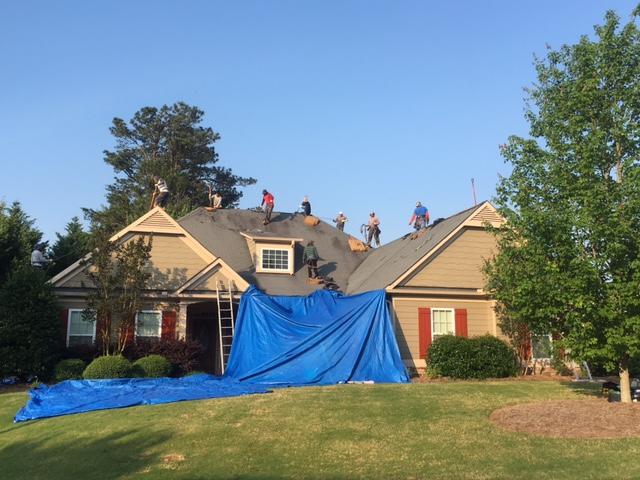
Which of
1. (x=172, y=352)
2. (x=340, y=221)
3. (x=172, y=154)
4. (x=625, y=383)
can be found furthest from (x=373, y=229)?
(x=172, y=154)

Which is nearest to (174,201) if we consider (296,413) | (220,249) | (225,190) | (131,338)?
(225,190)

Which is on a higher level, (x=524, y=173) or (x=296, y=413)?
(x=524, y=173)

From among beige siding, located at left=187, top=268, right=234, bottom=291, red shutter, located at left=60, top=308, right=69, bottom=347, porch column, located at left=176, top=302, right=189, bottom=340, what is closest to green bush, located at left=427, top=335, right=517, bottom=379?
beige siding, located at left=187, top=268, right=234, bottom=291

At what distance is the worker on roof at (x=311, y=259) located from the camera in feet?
75.0

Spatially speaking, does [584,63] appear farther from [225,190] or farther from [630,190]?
[225,190]

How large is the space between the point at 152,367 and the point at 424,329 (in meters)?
9.06

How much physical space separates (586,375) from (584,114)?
11.0 m

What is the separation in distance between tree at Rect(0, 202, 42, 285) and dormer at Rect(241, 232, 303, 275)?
9.13 meters

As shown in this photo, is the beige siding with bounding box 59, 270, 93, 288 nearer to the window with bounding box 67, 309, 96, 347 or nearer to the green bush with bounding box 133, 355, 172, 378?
the window with bounding box 67, 309, 96, 347

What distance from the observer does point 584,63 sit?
40.2ft

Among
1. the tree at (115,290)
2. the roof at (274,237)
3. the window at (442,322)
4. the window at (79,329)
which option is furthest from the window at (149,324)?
the window at (442,322)

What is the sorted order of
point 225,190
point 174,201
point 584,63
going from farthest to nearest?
point 225,190
point 174,201
point 584,63

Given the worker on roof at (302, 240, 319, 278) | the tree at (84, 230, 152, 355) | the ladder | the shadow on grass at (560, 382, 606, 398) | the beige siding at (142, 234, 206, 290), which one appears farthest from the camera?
the worker on roof at (302, 240, 319, 278)

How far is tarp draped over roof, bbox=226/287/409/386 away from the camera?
17062 mm
